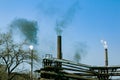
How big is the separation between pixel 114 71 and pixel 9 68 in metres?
25.0

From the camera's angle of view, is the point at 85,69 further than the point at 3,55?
No

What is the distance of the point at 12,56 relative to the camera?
5394cm

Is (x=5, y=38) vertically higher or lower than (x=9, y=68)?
higher

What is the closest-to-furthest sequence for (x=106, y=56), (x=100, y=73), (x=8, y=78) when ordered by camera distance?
(x=100, y=73) < (x=106, y=56) < (x=8, y=78)

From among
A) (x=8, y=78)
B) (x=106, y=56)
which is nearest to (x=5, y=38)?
(x=8, y=78)

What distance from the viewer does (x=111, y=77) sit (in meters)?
30.8

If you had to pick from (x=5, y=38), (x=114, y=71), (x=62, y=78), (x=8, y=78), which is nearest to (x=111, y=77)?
(x=114, y=71)

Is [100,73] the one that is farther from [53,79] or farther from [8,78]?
[8,78]

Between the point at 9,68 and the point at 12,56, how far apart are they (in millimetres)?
2255

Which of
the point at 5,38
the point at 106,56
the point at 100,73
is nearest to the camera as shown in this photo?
the point at 100,73

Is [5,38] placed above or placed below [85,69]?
above

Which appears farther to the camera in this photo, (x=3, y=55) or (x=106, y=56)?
(x=3, y=55)

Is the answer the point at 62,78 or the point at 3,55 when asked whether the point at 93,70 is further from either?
the point at 3,55

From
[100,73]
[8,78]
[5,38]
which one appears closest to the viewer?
[100,73]
